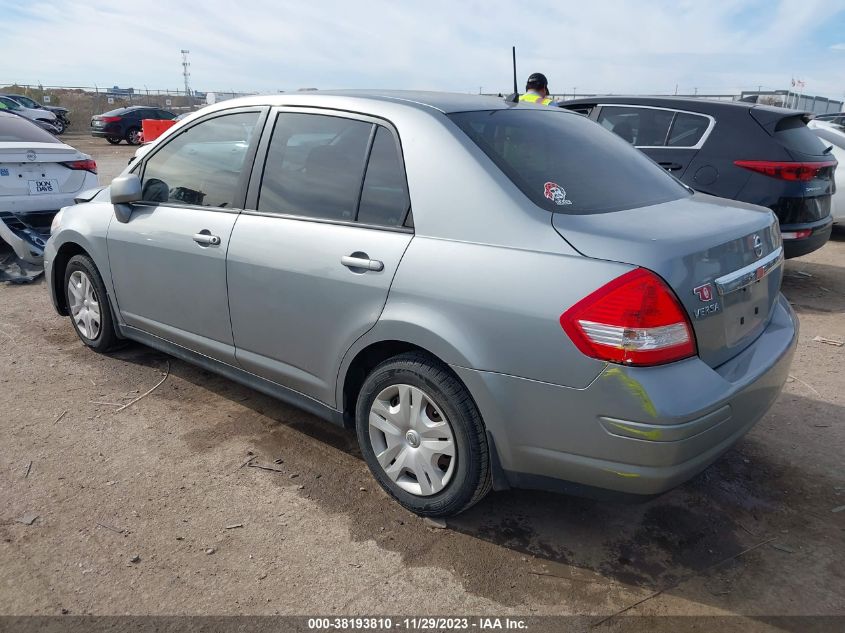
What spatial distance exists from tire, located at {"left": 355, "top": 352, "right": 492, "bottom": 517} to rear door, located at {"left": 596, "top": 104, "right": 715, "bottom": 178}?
3968mm

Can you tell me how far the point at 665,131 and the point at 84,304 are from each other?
16.7 feet

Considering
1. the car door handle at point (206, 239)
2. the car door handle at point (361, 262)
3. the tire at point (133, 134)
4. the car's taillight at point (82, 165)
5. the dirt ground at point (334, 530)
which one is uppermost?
the car door handle at point (361, 262)

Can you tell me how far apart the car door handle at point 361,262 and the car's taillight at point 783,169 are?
14.0 ft

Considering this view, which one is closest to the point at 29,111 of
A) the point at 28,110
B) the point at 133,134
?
the point at 28,110

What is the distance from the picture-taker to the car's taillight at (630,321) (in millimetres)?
2174

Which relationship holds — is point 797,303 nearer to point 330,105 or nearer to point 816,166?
point 816,166

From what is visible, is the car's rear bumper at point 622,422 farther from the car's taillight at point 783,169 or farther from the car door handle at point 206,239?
the car's taillight at point 783,169

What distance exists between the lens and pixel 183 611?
7.66 feet

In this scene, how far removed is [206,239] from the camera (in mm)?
3455

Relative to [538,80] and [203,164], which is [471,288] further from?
[538,80]

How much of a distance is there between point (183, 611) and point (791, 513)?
2.54 meters

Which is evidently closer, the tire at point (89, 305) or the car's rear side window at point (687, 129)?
the tire at point (89, 305)

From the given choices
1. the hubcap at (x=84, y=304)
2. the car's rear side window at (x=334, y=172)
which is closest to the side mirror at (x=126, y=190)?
the hubcap at (x=84, y=304)

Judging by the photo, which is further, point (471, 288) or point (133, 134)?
point (133, 134)
